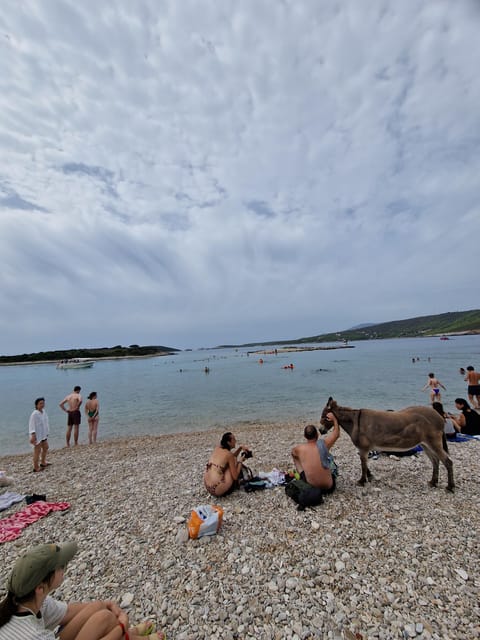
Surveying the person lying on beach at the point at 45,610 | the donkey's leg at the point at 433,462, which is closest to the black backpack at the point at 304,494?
the donkey's leg at the point at 433,462

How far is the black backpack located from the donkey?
1598mm

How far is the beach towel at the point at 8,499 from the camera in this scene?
7.78 meters

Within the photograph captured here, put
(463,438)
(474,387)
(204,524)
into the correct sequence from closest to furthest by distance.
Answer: (204,524) → (463,438) → (474,387)

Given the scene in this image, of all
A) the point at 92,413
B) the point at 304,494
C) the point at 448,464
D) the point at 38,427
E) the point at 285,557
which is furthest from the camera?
the point at 92,413

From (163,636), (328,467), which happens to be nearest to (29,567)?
(163,636)

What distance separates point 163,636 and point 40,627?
1.80 meters

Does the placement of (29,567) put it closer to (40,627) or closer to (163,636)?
(40,627)

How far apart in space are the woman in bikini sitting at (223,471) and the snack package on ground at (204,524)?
4.69 feet

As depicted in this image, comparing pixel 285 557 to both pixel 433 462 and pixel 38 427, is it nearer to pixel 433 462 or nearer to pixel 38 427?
pixel 433 462

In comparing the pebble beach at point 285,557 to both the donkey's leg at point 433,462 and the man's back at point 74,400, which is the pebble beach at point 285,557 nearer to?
the donkey's leg at point 433,462

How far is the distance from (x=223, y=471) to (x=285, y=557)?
8.97 feet

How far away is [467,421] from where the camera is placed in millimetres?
12203

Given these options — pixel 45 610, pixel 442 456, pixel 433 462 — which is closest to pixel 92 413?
pixel 45 610

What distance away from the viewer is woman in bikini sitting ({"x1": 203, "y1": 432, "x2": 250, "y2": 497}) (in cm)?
716
